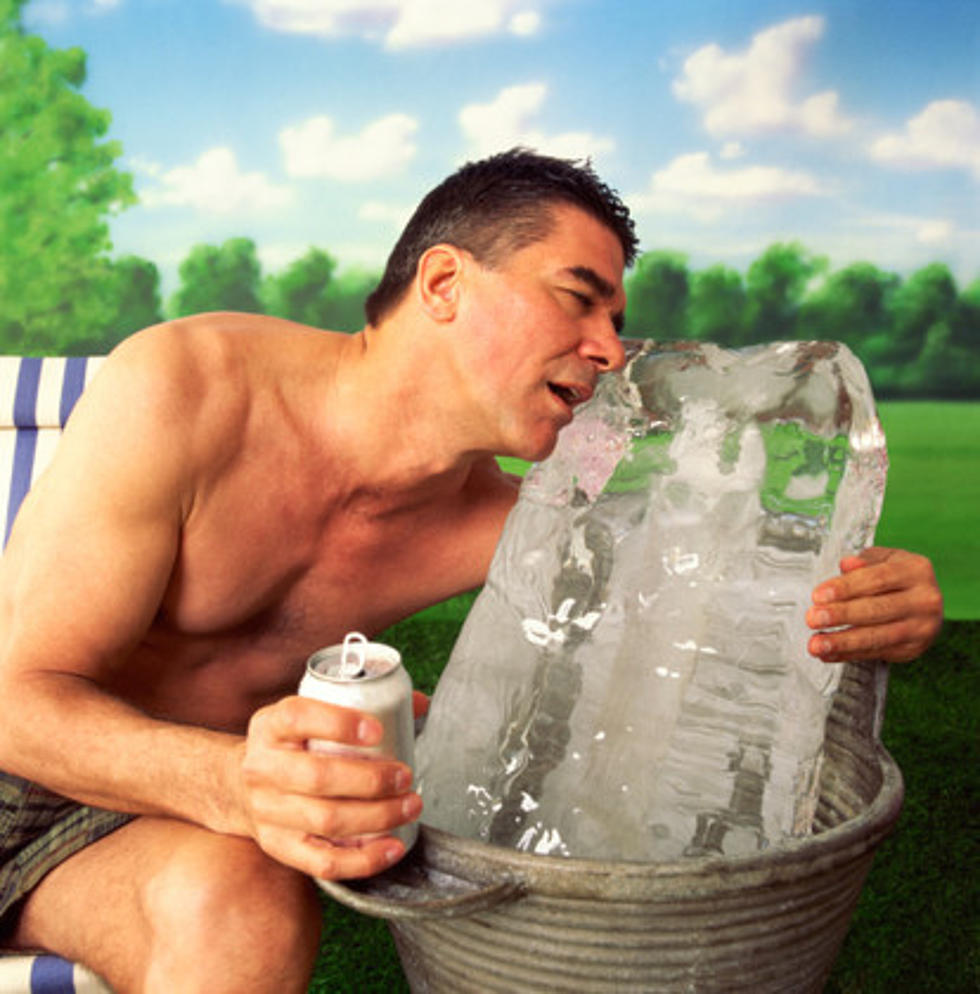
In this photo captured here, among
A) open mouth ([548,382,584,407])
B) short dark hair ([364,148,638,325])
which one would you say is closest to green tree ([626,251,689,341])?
short dark hair ([364,148,638,325])

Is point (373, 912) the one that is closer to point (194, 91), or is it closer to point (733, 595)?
point (733, 595)

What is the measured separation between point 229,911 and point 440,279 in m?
0.77

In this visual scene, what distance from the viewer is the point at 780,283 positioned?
419 centimetres

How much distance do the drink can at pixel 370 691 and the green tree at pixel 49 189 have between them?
3.63 m

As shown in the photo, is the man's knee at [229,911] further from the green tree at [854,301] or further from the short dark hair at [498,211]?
the green tree at [854,301]

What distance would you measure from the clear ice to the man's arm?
1.01 ft

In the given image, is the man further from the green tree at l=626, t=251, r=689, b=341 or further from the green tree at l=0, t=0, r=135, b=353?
the green tree at l=0, t=0, r=135, b=353

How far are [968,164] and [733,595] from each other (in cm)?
339

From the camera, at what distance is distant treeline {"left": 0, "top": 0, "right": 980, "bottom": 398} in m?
4.06

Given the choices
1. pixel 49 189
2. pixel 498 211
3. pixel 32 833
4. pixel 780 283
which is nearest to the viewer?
pixel 32 833

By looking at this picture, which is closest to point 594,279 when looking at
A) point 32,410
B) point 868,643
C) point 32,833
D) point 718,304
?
point 868,643

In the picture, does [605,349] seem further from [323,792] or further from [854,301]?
[854,301]

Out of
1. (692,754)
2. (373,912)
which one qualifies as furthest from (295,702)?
(692,754)

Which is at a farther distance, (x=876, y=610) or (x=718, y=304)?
(x=718, y=304)
